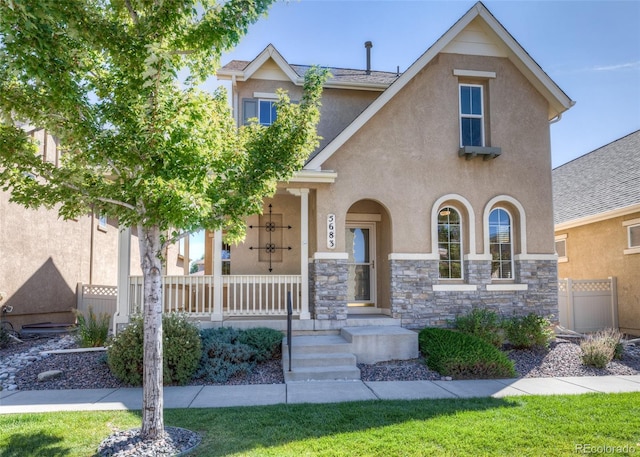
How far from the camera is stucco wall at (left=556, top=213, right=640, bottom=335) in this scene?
1259 centimetres

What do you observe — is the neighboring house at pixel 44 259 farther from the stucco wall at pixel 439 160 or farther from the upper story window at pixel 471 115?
the upper story window at pixel 471 115

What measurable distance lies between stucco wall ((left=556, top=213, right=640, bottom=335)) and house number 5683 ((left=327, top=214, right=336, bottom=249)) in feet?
29.7

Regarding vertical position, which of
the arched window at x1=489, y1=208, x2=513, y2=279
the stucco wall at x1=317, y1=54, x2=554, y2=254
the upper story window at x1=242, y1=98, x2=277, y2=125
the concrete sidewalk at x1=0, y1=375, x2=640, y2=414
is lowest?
the concrete sidewalk at x1=0, y1=375, x2=640, y2=414

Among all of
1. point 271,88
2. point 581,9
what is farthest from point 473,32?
point 271,88

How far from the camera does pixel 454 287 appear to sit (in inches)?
411

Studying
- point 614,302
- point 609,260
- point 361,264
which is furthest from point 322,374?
point 609,260

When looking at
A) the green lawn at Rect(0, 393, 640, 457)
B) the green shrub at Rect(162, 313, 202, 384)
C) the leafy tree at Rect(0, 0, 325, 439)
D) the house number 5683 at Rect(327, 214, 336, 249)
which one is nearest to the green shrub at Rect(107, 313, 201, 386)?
the green shrub at Rect(162, 313, 202, 384)

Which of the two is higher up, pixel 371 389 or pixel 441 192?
pixel 441 192

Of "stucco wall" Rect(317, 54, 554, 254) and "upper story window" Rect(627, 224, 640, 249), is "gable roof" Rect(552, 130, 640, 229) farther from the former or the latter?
"stucco wall" Rect(317, 54, 554, 254)

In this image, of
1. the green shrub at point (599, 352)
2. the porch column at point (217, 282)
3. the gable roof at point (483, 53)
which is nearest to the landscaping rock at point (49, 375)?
the porch column at point (217, 282)

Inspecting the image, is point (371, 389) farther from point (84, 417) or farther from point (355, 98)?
point (355, 98)

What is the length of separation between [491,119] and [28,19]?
390 inches

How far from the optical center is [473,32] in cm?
1109

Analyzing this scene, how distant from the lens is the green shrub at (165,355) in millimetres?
7465
